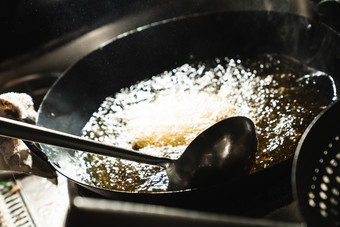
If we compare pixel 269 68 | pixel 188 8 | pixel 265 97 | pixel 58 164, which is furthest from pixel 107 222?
pixel 188 8

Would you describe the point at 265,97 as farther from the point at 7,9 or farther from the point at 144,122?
the point at 7,9

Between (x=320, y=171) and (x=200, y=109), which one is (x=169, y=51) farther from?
(x=320, y=171)

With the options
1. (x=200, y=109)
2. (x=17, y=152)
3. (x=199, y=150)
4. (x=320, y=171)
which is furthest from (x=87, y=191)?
(x=320, y=171)

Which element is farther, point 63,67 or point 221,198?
point 63,67

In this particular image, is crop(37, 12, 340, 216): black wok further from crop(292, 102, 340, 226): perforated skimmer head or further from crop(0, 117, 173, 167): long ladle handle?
crop(292, 102, 340, 226): perforated skimmer head

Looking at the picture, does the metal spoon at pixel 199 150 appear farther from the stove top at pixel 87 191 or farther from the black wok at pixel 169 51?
the black wok at pixel 169 51

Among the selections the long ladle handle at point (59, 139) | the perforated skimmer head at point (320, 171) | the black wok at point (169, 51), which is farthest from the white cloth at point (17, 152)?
the perforated skimmer head at point (320, 171)

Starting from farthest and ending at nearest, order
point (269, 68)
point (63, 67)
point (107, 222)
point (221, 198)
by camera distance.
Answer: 1. point (63, 67)
2. point (269, 68)
3. point (221, 198)
4. point (107, 222)

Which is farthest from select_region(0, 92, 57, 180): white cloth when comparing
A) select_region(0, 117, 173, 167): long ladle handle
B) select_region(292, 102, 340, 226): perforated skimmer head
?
select_region(292, 102, 340, 226): perforated skimmer head
